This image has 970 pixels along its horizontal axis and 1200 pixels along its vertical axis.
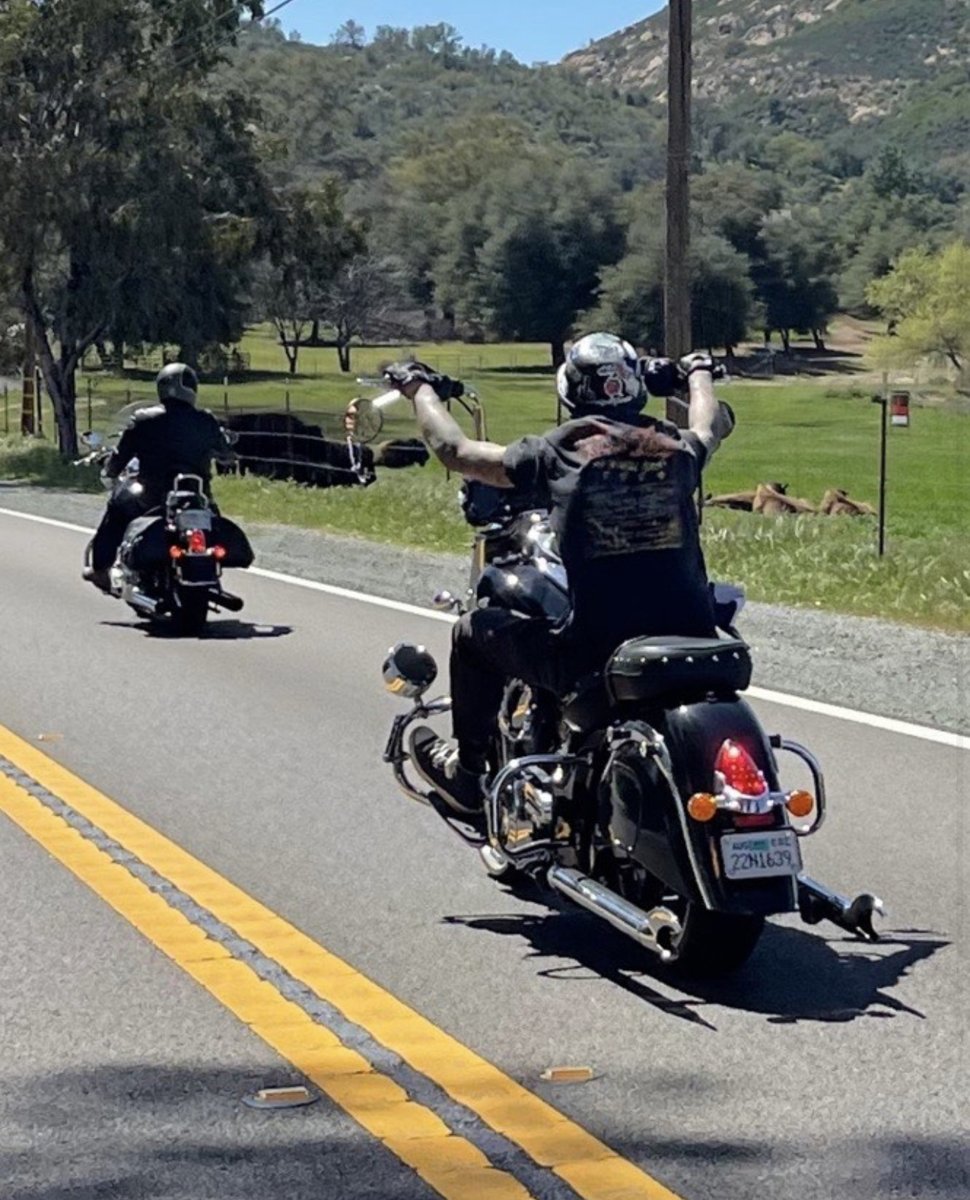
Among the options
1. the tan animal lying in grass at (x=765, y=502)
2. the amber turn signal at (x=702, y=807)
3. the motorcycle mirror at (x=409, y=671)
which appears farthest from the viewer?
the tan animal lying in grass at (x=765, y=502)

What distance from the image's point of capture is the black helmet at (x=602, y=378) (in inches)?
248

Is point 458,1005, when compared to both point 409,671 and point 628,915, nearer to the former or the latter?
point 628,915

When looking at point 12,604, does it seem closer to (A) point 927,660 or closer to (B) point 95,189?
(A) point 927,660

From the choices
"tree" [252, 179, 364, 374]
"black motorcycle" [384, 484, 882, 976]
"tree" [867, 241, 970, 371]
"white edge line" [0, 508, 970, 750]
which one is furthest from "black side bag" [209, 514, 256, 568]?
"tree" [867, 241, 970, 371]

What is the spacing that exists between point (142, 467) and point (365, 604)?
2200 millimetres

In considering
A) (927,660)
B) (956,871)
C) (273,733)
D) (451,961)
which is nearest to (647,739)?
(451,961)

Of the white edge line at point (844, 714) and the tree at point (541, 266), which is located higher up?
the tree at point (541, 266)

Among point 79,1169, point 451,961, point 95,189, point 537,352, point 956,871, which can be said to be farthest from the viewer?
point 537,352

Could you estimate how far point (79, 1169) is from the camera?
4527 mm

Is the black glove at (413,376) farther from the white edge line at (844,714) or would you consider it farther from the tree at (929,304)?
the tree at (929,304)

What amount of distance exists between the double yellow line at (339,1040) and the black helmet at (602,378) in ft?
5.95

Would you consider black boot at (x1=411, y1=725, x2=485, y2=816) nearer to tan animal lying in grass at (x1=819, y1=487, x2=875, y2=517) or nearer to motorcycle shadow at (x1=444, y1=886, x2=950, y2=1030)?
A: motorcycle shadow at (x1=444, y1=886, x2=950, y2=1030)

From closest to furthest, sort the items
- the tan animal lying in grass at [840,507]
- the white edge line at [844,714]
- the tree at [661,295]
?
1. the white edge line at [844,714]
2. the tan animal lying in grass at [840,507]
3. the tree at [661,295]

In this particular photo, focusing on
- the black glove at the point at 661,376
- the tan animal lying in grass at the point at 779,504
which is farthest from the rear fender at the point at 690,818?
the tan animal lying in grass at the point at 779,504
